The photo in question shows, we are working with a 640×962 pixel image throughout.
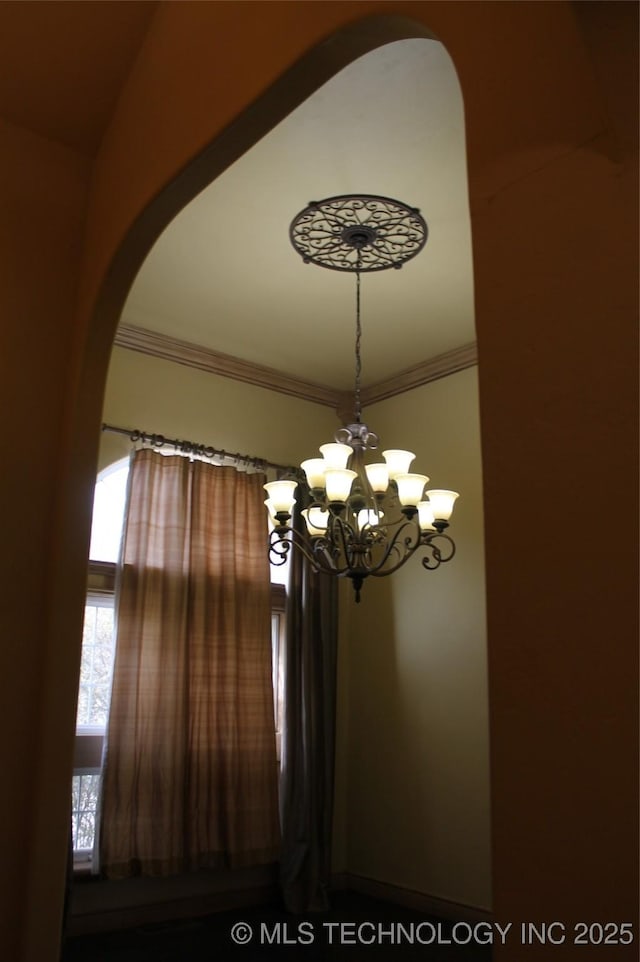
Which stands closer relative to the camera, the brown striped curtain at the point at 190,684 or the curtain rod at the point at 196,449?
the brown striped curtain at the point at 190,684

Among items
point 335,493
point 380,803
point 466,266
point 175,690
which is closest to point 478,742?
point 380,803

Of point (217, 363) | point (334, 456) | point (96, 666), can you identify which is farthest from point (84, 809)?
point (217, 363)

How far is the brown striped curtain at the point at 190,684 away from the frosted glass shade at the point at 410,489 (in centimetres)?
148

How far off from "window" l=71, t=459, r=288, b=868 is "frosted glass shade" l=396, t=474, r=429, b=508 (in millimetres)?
1572

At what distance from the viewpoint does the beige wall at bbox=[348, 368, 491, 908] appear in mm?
4168

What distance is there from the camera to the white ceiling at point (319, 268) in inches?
111

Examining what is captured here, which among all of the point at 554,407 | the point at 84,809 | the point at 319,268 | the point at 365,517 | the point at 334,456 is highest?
the point at 319,268

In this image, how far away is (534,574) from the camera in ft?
3.08

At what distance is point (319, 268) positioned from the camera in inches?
152

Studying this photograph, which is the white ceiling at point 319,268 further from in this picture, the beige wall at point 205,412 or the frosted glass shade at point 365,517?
the frosted glass shade at point 365,517

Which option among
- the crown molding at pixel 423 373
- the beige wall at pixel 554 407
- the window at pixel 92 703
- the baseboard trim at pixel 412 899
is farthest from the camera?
A: the crown molding at pixel 423 373

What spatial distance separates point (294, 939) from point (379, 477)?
7.70 feet

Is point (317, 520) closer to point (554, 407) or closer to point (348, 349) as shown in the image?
point (348, 349)

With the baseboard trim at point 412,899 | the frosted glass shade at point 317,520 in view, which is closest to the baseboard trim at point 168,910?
the baseboard trim at point 412,899
